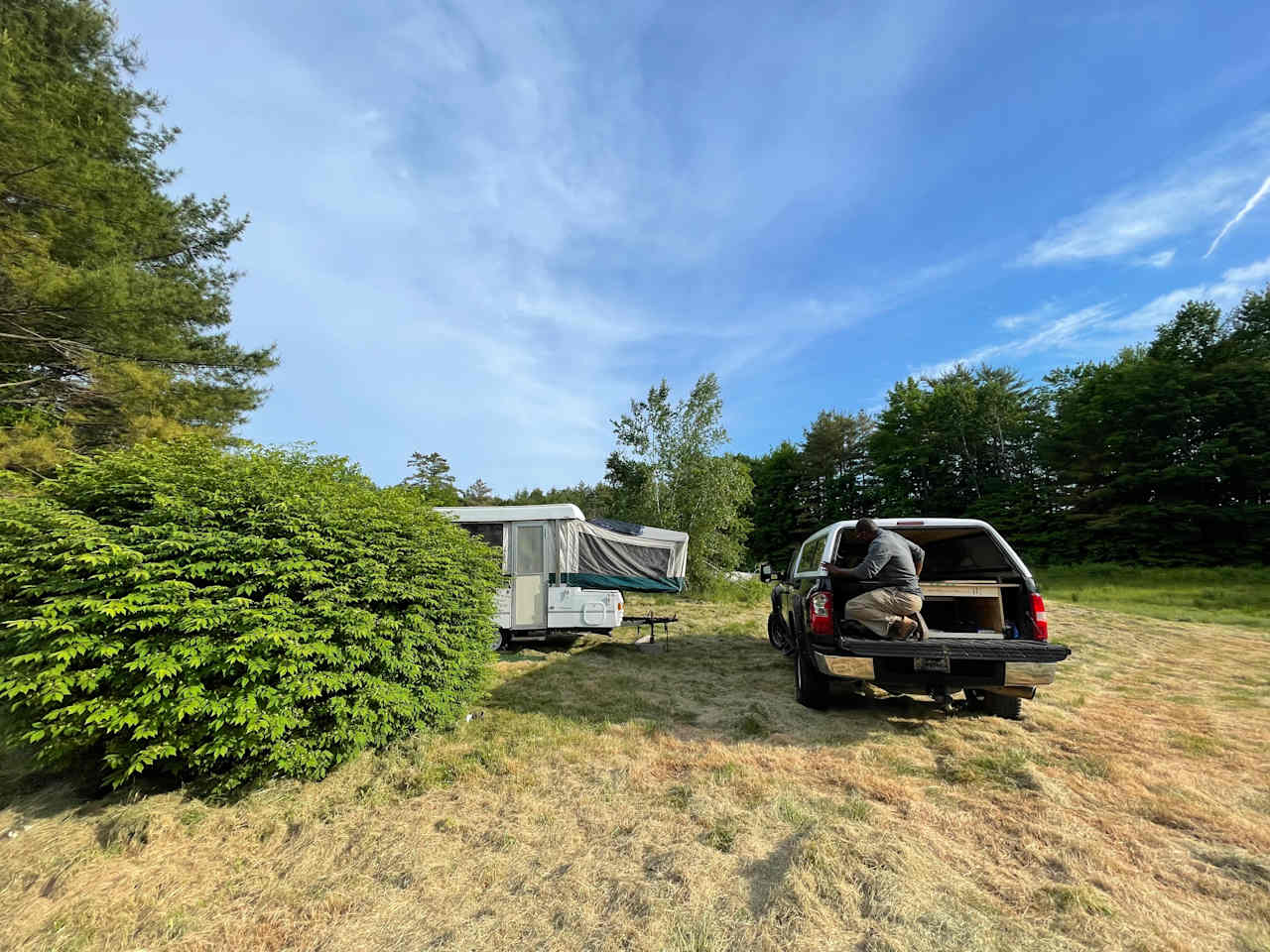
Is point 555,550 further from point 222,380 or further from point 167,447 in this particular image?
point 222,380

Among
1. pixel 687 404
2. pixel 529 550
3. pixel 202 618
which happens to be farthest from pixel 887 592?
pixel 687 404

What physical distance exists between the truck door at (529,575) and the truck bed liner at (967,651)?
561 cm

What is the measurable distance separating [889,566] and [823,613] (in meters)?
0.72

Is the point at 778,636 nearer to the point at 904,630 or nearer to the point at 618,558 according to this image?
the point at 618,558

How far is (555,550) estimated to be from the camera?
28.1 ft

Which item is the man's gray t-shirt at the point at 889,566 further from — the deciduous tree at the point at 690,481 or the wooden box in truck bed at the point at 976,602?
the deciduous tree at the point at 690,481

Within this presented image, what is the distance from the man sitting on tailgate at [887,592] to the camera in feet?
14.1

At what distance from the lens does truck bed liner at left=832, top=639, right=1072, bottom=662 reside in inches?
156

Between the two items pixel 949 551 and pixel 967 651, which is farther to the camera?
pixel 949 551

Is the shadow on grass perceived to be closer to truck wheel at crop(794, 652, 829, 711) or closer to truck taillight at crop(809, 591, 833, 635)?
truck wheel at crop(794, 652, 829, 711)

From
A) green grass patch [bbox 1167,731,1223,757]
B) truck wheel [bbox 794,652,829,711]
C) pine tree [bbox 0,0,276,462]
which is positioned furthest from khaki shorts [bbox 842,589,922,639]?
pine tree [bbox 0,0,276,462]

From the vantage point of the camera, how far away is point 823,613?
14.7ft

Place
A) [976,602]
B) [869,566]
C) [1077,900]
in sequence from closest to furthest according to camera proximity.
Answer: [1077,900] → [869,566] → [976,602]

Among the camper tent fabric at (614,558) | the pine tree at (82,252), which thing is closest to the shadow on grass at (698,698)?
the camper tent fabric at (614,558)
